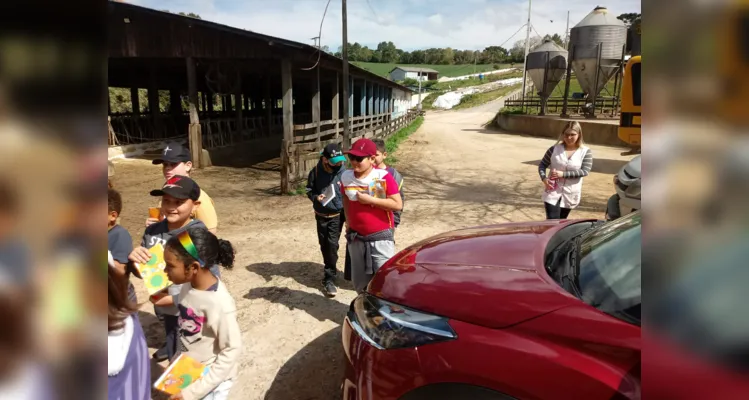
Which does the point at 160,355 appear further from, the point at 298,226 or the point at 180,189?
the point at 298,226

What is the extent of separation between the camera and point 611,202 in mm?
5441

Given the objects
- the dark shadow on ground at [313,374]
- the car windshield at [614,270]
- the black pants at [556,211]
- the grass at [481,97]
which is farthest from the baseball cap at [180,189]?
the grass at [481,97]

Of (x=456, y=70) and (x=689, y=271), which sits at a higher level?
(x=456, y=70)

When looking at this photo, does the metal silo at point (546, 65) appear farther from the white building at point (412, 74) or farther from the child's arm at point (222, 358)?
the white building at point (412, 74)

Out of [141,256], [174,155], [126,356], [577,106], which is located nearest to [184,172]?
[174,155]

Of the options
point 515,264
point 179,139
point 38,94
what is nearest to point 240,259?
point 515,264

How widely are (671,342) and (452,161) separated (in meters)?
13.5

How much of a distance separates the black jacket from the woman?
1198 mm

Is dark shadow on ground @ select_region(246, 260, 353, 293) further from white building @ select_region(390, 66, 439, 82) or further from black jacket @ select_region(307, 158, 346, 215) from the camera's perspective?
white building @ select_region(390, 66, 439, 82)

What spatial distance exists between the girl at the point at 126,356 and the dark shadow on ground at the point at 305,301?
2110 millimetres

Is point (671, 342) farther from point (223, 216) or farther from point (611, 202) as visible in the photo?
point (223, 216)

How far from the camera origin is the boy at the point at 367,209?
3379mm

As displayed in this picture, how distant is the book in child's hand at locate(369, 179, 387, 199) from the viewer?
3.40 m

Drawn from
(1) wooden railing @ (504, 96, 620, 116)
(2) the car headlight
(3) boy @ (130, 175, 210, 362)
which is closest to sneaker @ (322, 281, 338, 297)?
(3) boy @ (130, 175, 210, 362)
